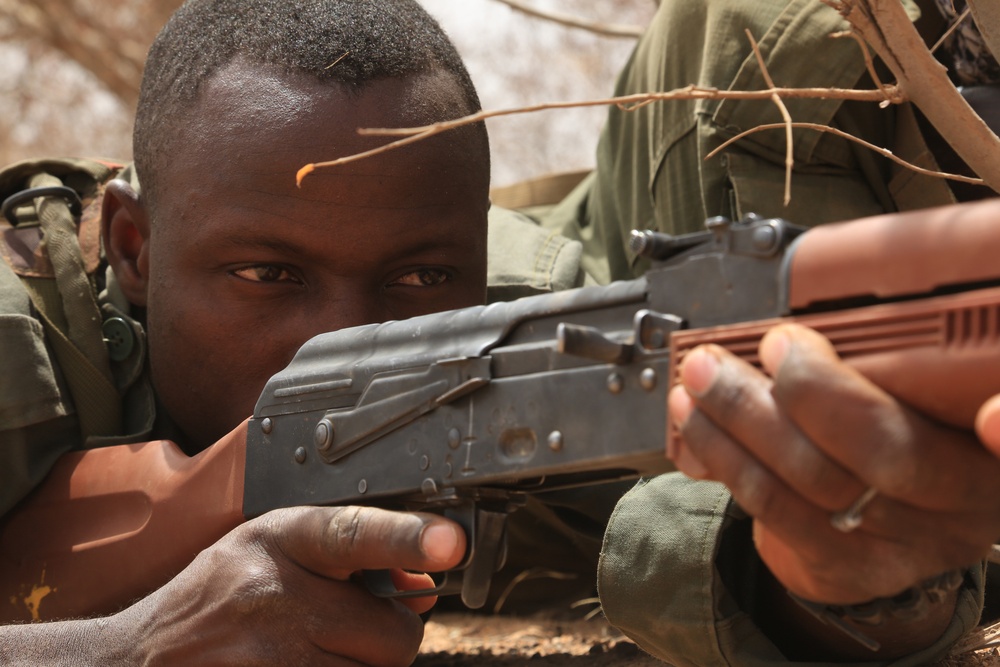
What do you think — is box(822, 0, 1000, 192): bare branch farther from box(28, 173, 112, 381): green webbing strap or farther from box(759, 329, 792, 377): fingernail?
box(28, 173, 112, 381): green webbing strap

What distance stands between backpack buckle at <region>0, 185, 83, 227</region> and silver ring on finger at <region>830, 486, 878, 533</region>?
199 cm

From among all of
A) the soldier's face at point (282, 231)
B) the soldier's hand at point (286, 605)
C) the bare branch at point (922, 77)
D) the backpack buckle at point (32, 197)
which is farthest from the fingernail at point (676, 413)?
the backpack buckle at point (32, 197)

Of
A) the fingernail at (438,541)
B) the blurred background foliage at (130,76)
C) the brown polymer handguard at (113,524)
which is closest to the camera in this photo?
the fingernail at (438,541)

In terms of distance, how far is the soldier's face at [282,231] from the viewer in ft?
6.89

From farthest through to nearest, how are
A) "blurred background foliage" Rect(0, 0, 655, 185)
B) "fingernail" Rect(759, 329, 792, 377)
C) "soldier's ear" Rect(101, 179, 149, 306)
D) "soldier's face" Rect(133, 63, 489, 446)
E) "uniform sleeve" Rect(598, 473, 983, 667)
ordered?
"blurred background foliage" Rect(0, 0, 655, 185), "soldier's ear" Rect(101, 179, 149, 306), "soldier's face" Rect(133, 63, 489, 446), "uniform sleeve" Rect(598, 473, 983, 667), "fingernail" Rect(759, 329, 792, 377)

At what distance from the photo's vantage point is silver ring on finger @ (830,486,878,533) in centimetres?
115

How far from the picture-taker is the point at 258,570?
1.65 meters

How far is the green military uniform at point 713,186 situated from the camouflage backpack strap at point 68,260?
1111 millimetres

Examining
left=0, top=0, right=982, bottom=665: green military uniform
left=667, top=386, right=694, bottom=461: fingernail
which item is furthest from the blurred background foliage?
left=667, top=386, right=694, bottom=461: fingernail

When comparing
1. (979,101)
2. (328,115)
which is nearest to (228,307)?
(328,115)

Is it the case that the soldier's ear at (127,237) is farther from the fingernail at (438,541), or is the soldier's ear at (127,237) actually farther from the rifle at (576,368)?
the fingernail at (438,541)

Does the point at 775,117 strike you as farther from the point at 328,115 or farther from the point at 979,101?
the point at 328,115

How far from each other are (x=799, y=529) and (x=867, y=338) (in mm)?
214

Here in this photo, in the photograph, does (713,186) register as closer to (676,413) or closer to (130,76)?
(676,413)
